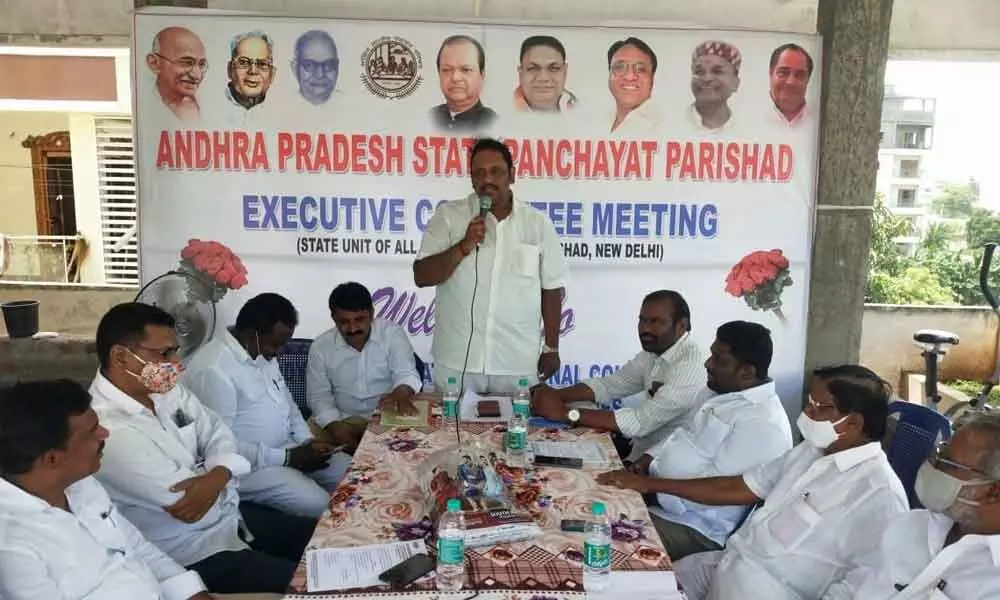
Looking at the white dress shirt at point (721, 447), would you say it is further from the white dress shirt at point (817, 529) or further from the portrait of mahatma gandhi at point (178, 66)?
the portrait of mahatma gandhi at point (178, 66)

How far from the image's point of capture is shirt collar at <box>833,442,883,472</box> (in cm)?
207

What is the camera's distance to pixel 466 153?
4.46m

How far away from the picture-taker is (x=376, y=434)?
2.84 m

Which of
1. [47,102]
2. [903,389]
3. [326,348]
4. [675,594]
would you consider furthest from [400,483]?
[47,102]

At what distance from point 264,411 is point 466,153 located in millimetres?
2011

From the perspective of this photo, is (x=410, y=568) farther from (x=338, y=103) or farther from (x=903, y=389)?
(x=903, y=389)

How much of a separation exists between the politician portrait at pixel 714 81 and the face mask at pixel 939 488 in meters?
3.01

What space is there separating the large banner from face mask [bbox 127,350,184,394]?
87.3 inches

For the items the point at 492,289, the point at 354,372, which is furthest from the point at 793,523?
the point at 354,372

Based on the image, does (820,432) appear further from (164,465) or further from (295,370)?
(295,370)

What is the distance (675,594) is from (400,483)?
0.95 m

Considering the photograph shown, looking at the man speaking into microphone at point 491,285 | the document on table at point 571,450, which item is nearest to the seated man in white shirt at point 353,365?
the man speaking into microphone at point 491,285

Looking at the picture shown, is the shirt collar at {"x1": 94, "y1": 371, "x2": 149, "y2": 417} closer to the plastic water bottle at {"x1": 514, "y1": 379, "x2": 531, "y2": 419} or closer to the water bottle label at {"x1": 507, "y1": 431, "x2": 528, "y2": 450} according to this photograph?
the water bottle label at {"x1": 507, "y1": 431, "x2": 528, "y2": 450}

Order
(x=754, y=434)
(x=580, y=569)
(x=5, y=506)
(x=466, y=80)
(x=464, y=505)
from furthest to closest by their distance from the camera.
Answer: (x=466, y=80) → (x=754, y=434) → (x=464, y=505) → (x=580, y=569) → (x=5, y=506)
